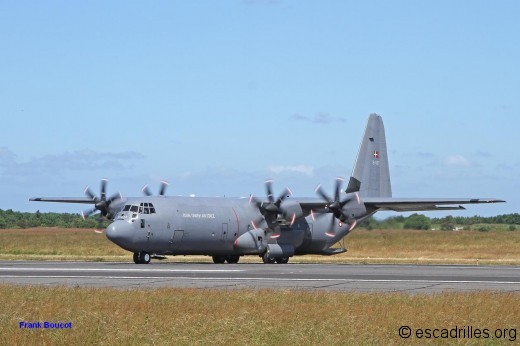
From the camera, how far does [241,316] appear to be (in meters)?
20.2

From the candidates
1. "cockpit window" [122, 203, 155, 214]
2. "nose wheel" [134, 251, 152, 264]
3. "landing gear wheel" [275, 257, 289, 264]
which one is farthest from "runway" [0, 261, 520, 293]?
"landing gear wheel" [275, 257, 289, 264]

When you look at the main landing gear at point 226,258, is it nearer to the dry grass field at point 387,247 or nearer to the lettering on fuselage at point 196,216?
the lettering on fuselage at point 196,216

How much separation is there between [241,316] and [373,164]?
134ft

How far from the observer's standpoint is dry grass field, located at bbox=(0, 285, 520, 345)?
17.2 meters

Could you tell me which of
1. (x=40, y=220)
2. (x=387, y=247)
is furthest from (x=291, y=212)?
(x=40, y=220)

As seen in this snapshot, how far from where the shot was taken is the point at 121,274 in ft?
118

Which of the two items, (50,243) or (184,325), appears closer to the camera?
(184,325)

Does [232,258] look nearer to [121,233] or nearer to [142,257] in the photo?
[142,257]

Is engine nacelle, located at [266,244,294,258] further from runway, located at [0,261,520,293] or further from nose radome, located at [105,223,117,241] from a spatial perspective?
runway, located at [0,261,520,293]

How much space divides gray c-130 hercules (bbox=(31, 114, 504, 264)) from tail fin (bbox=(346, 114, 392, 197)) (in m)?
0.14

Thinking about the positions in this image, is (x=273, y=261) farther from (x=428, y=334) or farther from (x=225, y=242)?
(x=428, y=334)

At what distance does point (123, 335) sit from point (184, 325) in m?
1.83

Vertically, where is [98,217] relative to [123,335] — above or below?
above

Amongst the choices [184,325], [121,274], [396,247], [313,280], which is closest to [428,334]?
[184,325]
